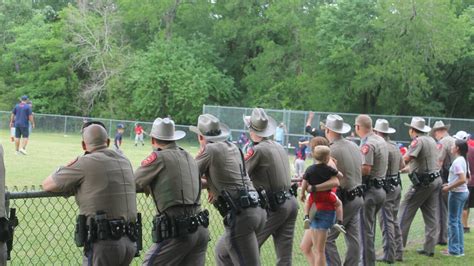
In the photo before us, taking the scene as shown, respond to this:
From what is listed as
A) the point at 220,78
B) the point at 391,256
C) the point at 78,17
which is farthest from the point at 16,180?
the point at 78,17

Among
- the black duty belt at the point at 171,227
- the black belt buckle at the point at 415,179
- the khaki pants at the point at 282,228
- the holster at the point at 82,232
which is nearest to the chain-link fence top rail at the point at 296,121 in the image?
the black belt buckle at the point at 415,179

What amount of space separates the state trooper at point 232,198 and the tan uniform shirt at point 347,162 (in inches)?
68.3

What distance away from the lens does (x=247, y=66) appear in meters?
56.6

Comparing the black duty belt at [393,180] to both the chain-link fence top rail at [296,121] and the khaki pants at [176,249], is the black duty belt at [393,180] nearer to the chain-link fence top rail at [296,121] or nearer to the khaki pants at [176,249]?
the khaki pants at [176,249]

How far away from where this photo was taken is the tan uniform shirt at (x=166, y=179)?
604cm

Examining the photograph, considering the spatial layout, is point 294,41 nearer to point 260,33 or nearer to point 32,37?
point 260,33

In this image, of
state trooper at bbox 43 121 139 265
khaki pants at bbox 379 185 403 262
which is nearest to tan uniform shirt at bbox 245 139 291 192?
state trooper at bbox 43 121 139 265

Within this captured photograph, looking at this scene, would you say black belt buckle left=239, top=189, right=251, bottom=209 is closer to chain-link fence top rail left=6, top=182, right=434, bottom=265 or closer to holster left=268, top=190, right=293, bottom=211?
holster left=268, top=190, right=293, bottom=211

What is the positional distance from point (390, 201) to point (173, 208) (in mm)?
4984

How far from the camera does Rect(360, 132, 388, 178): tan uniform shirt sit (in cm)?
912

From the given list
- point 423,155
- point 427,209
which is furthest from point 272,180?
point 427,209

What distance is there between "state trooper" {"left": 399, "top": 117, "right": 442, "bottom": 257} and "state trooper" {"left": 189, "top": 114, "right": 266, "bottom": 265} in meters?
4.65

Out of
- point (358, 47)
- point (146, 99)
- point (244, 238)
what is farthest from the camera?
point (146, 99)

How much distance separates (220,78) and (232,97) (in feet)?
7.15
